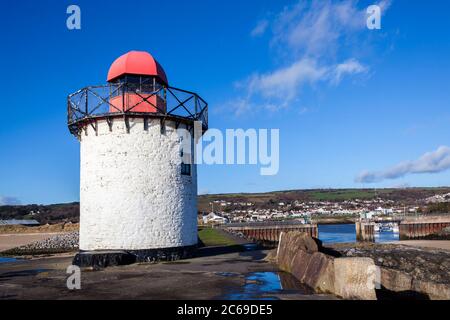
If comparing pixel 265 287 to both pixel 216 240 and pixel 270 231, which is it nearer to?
pixel 216 240

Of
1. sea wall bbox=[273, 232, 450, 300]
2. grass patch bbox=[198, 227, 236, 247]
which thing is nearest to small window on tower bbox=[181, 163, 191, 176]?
sea wall bbox=[273, 232, 450, 300]

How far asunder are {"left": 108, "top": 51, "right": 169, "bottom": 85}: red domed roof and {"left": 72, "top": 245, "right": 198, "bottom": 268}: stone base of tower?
27.4 feet

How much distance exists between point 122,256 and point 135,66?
888cm

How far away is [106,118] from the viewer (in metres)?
18.9

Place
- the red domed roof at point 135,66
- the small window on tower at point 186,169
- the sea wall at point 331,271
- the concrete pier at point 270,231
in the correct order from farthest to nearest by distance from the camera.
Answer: the concrete pier at point 270,231 → the small window on tower at point 186,169 → the red domed roof at point 135,66 → the sea wall at point 331,271

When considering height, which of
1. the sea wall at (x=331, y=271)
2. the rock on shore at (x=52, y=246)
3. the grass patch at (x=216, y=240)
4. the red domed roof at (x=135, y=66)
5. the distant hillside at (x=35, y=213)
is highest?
the red domed roof at (x=135, y=66)

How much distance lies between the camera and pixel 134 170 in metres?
18.8

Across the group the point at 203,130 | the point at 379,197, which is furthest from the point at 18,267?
the point at 379,197

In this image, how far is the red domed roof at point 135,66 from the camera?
64.2 feet

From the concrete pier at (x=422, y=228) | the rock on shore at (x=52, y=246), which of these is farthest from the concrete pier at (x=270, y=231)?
the rock on shore at (x=52, y=246)

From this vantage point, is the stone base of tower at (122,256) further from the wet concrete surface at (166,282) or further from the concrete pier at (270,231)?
the concrete pier at (270,231)

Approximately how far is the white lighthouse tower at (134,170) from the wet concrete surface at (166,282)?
1.48 meters

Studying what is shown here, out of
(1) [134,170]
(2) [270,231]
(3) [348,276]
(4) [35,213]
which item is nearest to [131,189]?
(1) [134,170]
